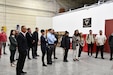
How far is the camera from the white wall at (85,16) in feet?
36.0

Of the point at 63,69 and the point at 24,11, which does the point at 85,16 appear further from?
the point at 63,69

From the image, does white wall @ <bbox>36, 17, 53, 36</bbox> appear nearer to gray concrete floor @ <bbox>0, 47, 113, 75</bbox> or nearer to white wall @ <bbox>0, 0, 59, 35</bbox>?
white wall @ <bbox>0, 0, 59, 35</bbox>

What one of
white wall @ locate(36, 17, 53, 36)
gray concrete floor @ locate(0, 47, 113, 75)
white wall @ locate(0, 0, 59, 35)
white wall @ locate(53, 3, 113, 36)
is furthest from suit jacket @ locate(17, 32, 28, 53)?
white wall @ locate(36, 17, 53, 36)

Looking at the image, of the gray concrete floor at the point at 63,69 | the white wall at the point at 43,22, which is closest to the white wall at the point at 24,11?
the white wall at the point at 43,22

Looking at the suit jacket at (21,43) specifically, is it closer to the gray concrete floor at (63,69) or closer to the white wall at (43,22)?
Answer: the gray concrete floor at (63,69)

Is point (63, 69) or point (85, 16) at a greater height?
point (85, 16)

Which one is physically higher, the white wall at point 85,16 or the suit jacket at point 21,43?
the white wall at point 85,16

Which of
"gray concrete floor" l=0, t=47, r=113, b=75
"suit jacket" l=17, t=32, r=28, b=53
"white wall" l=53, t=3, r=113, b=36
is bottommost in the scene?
"gray concrete floor" l=0, t=47, r=113, b=75

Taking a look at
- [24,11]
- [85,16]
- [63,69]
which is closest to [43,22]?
[24,11]

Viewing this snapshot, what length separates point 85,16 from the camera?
12812mm

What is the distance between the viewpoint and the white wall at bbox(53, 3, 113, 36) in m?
11.0

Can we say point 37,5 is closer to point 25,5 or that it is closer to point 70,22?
point 25,5

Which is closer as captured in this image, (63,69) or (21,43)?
(21,43)

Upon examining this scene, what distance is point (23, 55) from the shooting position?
4629 mm
